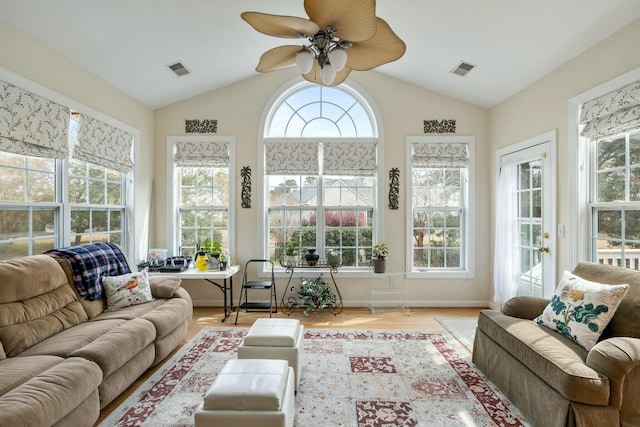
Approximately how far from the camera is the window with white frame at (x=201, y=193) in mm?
4754

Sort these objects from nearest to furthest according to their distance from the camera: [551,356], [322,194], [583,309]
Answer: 1. [551,356]
2. [583,309]
3. [322,194]

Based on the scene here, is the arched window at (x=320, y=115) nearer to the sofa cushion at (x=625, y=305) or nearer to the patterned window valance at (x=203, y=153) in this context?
the patterned window valance at (x=203, y=153)

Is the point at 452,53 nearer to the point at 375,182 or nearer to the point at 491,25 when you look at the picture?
the point at 491,25

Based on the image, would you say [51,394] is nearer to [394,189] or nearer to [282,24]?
[282,24]

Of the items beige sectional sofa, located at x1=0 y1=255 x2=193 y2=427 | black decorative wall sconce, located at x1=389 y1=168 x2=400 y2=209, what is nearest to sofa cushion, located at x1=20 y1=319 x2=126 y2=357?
beige sectional sofa, located at x1=0 y1=255 x2=193 y2=427

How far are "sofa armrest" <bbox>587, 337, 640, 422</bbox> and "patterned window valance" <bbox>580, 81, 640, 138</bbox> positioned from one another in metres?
1.72

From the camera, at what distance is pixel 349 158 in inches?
187

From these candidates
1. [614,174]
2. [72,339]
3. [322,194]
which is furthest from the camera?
[322,194]

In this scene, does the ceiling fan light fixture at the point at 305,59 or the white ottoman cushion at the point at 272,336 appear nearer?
the ceiling fan light fixture at the point at 305,59

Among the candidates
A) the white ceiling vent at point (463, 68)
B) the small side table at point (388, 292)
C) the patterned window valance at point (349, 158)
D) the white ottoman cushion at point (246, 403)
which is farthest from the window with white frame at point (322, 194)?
the white ottoman cushion at point (246, 403)

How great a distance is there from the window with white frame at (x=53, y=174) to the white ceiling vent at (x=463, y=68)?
13.1ft

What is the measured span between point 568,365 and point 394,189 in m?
3.08

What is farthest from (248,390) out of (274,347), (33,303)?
(33,303)

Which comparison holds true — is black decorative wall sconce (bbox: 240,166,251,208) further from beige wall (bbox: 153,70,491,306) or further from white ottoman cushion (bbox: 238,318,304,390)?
white ottoman cushion (bbox: 238,318,304,390)
